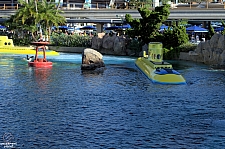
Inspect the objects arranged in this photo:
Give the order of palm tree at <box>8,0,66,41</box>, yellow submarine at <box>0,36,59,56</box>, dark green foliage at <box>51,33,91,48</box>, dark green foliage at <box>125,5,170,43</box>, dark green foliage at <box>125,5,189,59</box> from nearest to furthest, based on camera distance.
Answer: dark green foliage at <box>125,5,189,59</box>
dark green foliage at <box>125,5,170,43</box>
yellow submarine at <box>0,36,59,56</box>
dark green foliage at <box>51,33,91,48</box>
palm tree at <box>8,0,66,41</box>

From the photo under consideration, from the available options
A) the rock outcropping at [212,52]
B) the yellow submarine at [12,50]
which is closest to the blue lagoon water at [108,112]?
the rock outcropping at [212,52]

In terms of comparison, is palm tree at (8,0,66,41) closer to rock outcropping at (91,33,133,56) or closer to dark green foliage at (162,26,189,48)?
rock outcropping at (91,33,133,56)

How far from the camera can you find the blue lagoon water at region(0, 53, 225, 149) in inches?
667

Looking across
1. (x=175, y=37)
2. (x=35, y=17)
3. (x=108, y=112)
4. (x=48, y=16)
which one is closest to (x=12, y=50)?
(x=35, y=17)

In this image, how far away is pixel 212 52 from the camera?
46.3m

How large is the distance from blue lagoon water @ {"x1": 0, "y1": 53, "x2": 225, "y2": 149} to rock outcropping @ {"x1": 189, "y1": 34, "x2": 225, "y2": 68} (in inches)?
369

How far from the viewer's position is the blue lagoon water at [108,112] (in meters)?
16.9

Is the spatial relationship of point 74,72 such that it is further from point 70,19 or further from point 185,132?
point 70,19

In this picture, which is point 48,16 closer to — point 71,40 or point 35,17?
point 35,17

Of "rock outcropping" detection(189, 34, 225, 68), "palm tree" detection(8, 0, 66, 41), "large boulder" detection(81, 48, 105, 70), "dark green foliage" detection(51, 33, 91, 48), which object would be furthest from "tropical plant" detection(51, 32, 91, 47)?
"large boulder" detection(81, 48, 105, 70)

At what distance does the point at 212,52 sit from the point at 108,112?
27.0 metres

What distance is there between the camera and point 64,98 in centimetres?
2539

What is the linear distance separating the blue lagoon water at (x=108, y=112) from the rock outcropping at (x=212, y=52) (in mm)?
9378

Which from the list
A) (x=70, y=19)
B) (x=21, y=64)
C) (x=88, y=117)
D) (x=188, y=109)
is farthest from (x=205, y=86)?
(x=70, y=19)
